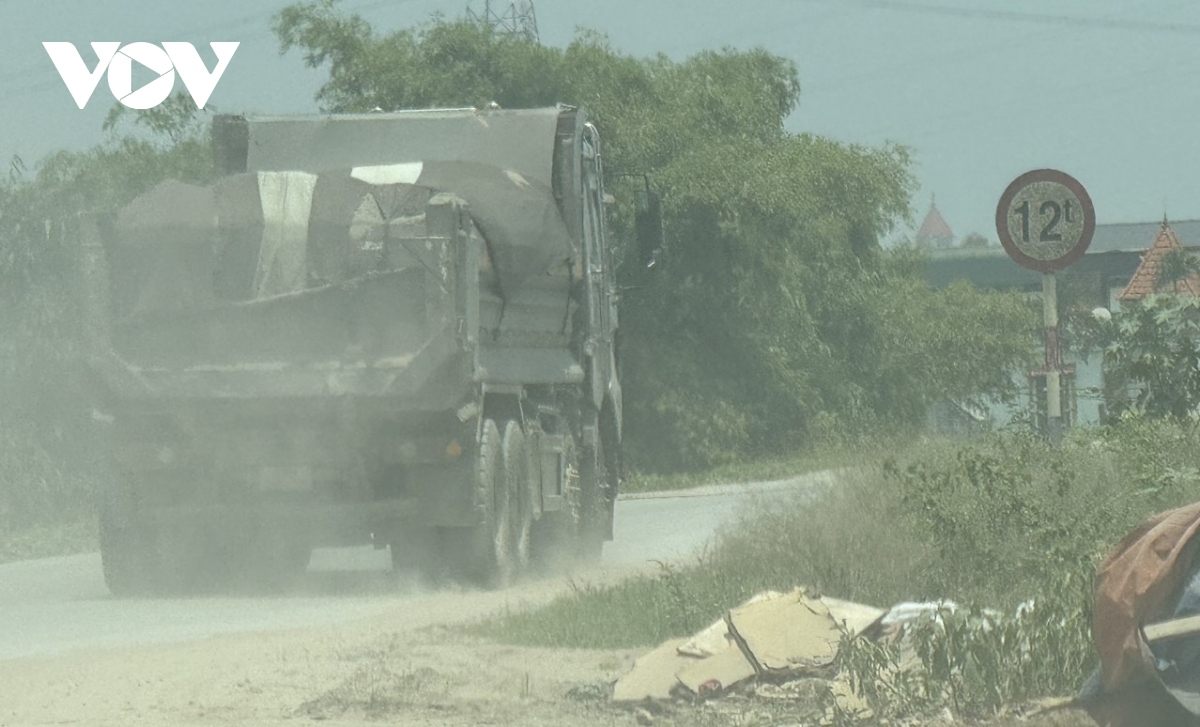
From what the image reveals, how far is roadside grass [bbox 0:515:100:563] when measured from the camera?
17203 mm

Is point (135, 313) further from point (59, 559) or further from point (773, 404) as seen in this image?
point (773, 404)

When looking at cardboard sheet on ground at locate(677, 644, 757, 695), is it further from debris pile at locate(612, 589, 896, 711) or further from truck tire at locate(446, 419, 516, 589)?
truck tire at locate(446, 419, 516, 589)

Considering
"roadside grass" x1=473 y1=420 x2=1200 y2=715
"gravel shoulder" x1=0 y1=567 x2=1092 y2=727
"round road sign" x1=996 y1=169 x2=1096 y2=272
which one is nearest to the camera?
"gravel shoulder" x1=0 y1=567 x2=1092 y2=727

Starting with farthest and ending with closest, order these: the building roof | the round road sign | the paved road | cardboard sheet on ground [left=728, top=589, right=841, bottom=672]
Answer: the building roof
the round road sign
the paved road
cardboard sheet on ground [left=728, top=589, right=841, bottom=672]

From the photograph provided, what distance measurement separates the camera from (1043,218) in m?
13.2

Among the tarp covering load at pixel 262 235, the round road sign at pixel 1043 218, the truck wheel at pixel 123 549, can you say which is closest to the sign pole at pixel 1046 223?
the round road sign at pixel 1043 218

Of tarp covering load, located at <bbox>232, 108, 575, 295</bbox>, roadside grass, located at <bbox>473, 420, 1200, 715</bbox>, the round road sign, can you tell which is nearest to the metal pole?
the round road sign

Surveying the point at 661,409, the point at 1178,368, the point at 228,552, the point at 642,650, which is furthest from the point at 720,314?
the point at 642,650

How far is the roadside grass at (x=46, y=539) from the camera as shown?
56.4 ft

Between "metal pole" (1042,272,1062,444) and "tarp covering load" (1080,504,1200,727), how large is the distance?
6657 millimetres

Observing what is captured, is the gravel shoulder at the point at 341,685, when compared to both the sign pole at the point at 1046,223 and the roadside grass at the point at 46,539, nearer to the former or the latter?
the sign pole at the point at 1046,223

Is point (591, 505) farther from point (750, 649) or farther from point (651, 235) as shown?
point (750, 649)

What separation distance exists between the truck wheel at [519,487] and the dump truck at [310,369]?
31mm

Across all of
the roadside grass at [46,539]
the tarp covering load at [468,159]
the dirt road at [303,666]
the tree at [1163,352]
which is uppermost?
the tarp covering load at [468,159]
